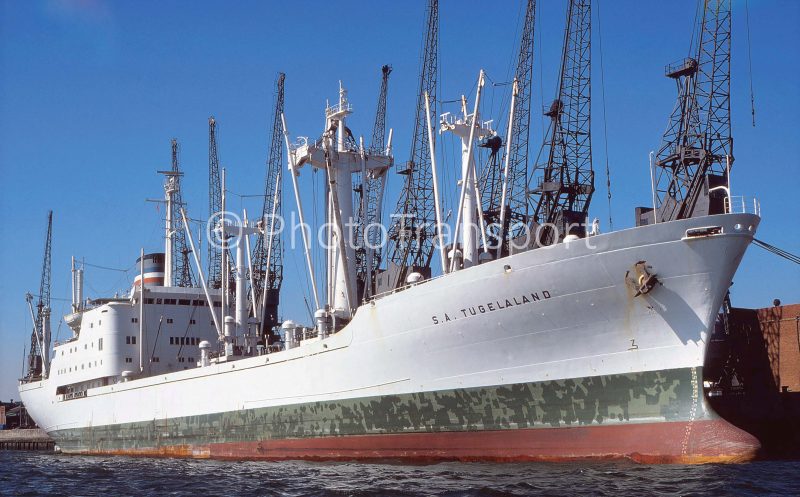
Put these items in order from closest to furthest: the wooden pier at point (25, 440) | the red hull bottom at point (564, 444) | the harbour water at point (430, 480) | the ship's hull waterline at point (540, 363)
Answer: the harbour water at point (430, 480)
the red hull bottom at point (564, 444)
the ship's hull waterline at point (540, 363)
the wooden pier at point (25, 440)

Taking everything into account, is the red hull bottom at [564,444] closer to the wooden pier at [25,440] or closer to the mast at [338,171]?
the mast at [338,171]

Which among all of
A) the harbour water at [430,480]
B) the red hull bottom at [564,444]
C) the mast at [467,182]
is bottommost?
the harbour water at [430,480]

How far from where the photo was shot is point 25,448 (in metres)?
66.7

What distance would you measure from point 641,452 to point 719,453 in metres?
1.87

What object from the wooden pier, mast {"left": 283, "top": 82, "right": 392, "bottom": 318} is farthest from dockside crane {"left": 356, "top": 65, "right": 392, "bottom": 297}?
the wooden pier

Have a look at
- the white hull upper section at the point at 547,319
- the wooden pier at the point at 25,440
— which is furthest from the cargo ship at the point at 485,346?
the wooden pier at the point at 25,440

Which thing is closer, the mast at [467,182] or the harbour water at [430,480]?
the harbour water at [430,480]

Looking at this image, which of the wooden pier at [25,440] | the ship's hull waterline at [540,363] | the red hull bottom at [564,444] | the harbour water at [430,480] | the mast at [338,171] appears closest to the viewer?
the harbour water at [430,480]

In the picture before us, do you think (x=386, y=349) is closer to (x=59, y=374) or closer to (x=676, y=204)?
(x=676, y=204)

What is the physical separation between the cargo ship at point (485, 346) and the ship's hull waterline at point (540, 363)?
1.7 inches

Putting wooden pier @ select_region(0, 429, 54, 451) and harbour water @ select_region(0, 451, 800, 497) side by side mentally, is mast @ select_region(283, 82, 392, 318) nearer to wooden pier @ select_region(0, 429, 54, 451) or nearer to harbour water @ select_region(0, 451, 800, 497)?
harbour water @ select_region(0, 451, 800, 497)

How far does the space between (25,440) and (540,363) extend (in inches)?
2374

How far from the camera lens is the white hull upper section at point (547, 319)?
19.9 meters

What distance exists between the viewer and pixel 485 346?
22.2 metres
